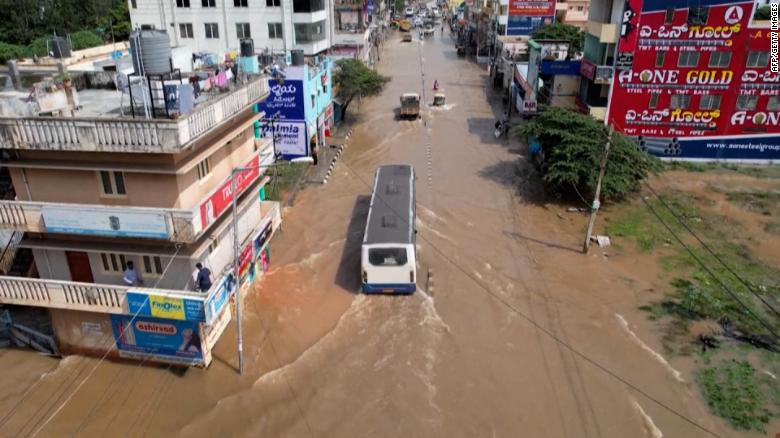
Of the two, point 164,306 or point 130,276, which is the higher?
point 130,276

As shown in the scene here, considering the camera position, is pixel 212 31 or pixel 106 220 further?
pixel 212 31

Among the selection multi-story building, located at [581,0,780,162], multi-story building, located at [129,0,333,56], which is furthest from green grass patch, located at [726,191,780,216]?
multi-story building, located at [129,0,333,56]

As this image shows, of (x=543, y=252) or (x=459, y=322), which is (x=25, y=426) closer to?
(x=459, y=322)

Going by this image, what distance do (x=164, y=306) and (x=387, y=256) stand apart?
7.39m

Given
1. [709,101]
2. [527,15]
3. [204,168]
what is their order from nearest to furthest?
[204,168], [709,101], [527,15]

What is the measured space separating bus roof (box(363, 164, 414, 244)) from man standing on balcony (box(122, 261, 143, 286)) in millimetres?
7251

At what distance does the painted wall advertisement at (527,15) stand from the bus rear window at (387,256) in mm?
50948

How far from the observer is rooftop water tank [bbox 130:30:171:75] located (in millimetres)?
13102

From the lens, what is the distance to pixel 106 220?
1325 centimetres

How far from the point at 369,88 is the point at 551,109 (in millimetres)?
16413

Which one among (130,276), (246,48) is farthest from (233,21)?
(130,276)

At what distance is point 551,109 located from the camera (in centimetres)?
2841

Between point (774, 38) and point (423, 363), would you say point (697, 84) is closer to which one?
point (774, 38)

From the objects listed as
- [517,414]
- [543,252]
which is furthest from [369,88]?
[517,414]
